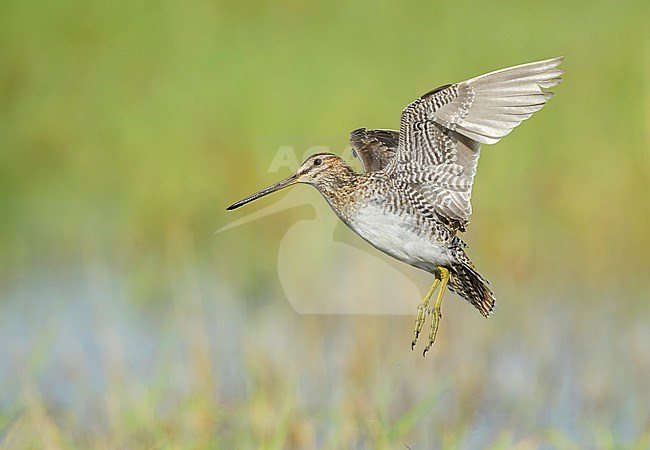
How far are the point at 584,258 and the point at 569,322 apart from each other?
83 cm

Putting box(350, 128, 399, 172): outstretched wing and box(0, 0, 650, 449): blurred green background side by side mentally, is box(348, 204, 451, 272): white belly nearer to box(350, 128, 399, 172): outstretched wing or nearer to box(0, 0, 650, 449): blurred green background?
box(350, 128, 399, 172): outstretched wing

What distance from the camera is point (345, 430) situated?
498 centimetres

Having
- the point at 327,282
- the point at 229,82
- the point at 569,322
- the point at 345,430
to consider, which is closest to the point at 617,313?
the point at 569,322

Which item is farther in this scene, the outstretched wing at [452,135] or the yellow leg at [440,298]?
the outstretched wing at [452,135]

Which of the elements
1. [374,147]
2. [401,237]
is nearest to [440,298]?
[401,237]

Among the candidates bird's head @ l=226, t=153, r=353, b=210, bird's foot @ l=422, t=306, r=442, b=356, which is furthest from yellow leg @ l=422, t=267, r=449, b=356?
bird's head @ l=226, t=153, r=353, b=210

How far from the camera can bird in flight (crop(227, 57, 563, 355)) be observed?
3.32 metres

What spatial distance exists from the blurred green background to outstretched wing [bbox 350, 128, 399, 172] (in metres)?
1.00

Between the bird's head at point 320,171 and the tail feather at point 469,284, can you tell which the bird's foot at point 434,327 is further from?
the bird's head at point 320,171

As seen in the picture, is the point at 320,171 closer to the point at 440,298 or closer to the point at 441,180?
the point at 441,180

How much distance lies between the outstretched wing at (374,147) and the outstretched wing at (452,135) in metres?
0.41

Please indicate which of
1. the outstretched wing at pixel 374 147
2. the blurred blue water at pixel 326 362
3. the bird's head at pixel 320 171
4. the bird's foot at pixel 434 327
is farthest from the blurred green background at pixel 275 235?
the bird's foot at pixel 434 327

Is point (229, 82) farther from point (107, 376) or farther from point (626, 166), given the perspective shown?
point (107, 376)

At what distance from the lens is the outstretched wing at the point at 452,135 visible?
3.41m
